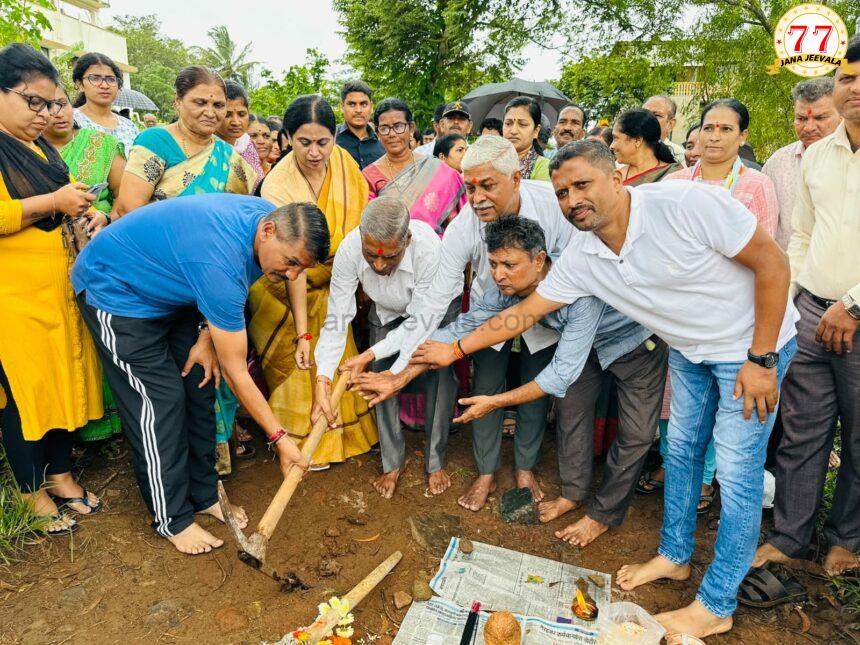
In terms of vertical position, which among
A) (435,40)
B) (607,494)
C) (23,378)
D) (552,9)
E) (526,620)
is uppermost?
(552,9)

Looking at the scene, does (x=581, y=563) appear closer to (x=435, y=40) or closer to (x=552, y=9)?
(x=435, y=40)

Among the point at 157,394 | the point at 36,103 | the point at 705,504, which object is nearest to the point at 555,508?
the point at 705,504

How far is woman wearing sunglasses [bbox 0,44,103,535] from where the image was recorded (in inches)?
98.0

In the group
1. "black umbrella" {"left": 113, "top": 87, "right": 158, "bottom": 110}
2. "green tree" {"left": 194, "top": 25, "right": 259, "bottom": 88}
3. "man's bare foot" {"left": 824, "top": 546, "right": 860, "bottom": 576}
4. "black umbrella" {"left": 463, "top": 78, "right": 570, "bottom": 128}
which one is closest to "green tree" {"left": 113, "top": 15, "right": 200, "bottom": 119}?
"green tree" {"left": 194, "top": 25, "right": 259, "bottom": 88}

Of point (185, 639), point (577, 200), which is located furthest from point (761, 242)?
point (185, 639)

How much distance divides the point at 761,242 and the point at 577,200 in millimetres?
658

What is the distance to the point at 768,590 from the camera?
2527 mm

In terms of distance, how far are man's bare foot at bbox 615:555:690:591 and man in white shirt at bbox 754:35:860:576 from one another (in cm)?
39

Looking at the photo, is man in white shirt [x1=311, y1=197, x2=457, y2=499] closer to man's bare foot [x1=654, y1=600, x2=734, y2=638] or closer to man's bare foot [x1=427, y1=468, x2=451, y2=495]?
man's bare foot [x1=427, y1=468, x2=451, y2=495]

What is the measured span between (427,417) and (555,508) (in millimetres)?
891

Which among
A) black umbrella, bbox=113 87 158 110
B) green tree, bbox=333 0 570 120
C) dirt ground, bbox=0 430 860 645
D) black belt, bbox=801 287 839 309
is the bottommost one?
dirt ground, bbox=0 430 860 645

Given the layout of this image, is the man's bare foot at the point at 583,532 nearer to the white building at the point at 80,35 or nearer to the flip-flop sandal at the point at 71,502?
the flip-flop sandal at the point at 71,502

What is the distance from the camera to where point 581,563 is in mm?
2822

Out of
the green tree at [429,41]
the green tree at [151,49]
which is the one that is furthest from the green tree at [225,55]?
the green tree at [429,41]
